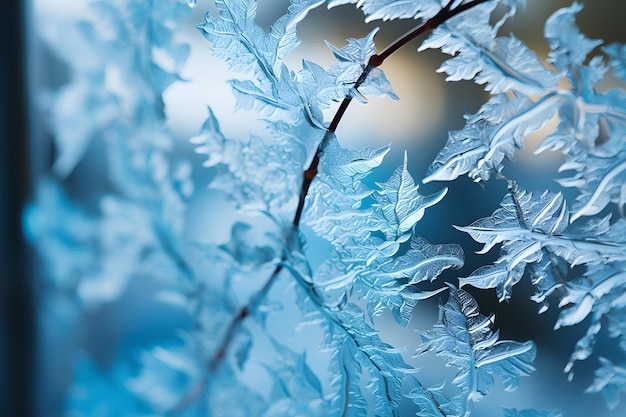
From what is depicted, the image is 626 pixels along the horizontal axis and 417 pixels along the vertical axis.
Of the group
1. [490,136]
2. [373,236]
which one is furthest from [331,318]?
[490,136]

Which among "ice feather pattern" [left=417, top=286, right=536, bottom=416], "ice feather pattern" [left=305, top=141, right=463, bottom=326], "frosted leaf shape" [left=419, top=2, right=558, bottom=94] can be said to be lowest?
"ice feather pattern" [left=417, top=286, right=536, bottom=416]

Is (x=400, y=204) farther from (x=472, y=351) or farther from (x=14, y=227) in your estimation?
(x=14, y=227)

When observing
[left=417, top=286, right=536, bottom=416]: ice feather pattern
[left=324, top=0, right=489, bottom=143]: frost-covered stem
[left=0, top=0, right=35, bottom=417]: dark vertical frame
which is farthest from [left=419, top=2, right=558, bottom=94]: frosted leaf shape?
[left=0, top=0, right=35, bottom=417]: dark vertical frame

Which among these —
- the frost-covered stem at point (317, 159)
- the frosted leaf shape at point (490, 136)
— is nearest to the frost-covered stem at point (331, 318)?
the frost-covered stem at point (317, 159)

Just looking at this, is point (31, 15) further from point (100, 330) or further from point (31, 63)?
point (100, 330)

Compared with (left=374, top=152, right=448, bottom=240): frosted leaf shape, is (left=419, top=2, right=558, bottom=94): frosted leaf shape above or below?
above

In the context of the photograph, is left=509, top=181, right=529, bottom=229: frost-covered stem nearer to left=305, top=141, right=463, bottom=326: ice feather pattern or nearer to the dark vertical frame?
left=305, top=141, right=463, bottom=326: ice feather pattern
